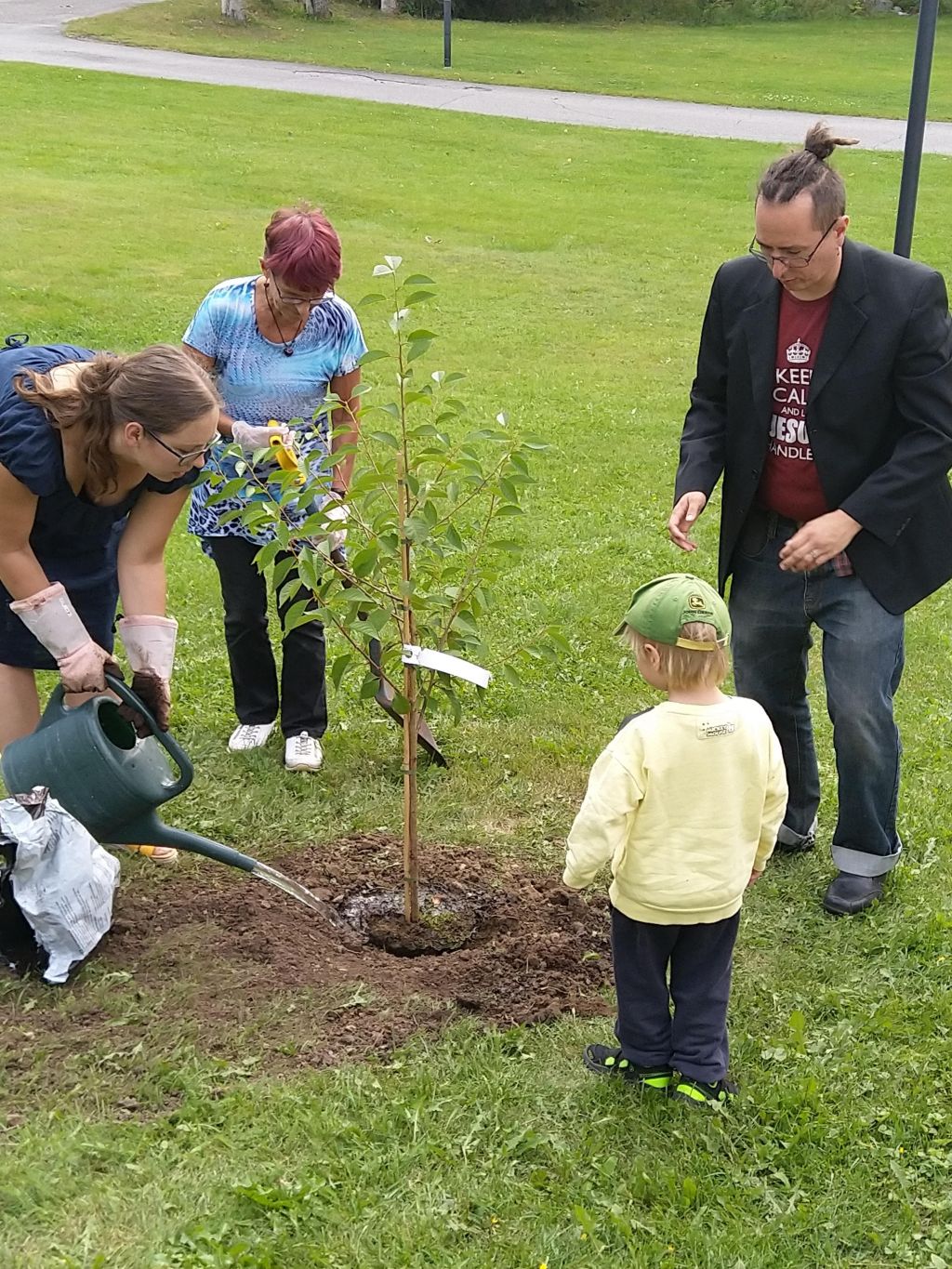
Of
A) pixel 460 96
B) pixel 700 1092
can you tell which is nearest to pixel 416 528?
pixel 700 1092

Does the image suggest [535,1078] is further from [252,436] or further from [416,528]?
[252,436]

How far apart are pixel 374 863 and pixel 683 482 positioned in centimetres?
142

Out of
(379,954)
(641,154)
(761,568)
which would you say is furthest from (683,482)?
(641,154)

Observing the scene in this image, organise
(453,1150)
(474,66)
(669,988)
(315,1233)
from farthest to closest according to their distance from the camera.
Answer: (474,66) → (669,988) → (453,1150) → (315,1233)

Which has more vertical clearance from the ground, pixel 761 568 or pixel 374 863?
pixel 761 568

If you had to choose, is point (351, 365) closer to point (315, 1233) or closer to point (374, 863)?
point (374, 863)

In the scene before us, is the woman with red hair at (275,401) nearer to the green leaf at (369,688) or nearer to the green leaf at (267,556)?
the green leaf at (267,556)

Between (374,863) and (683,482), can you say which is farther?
(374,863)

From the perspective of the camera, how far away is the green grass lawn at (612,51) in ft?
75.5

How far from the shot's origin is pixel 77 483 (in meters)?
3.27

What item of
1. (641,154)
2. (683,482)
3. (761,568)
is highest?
(683,482)

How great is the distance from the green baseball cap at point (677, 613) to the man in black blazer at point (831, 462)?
2.44 ft

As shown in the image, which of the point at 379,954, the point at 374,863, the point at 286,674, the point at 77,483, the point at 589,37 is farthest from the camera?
the point at 589,37

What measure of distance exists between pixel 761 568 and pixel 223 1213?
2094 millimetres
